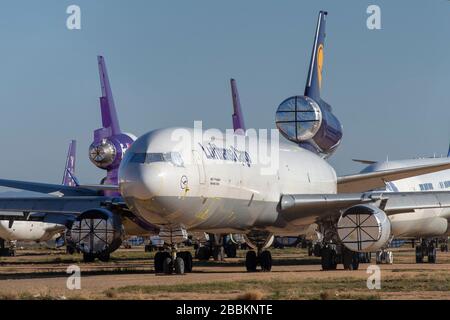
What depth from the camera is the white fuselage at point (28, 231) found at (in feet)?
230

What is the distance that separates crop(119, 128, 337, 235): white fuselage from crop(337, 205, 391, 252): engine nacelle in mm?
2912

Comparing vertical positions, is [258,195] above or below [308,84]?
below

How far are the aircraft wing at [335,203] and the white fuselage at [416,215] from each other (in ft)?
20.8

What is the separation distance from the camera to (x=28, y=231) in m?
72.4

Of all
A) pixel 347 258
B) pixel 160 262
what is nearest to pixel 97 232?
pixel 160 262

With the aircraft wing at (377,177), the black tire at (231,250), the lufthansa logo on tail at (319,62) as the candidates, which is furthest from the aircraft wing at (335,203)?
the black tire at (231,250)

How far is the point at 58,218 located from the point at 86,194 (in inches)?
193

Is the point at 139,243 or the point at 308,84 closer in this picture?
A: the point at 308,84

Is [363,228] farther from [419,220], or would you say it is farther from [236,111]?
[236,111]

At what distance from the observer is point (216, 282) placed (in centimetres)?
2672

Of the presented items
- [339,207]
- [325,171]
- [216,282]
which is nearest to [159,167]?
[216,282]

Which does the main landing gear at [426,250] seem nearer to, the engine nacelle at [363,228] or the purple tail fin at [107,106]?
the engine nacelle at [363,228]

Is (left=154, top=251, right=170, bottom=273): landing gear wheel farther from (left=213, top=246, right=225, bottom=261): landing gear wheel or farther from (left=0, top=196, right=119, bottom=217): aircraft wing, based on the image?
(left=213, top=246, right=225, bottom=261): landing gear wheel
